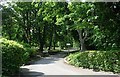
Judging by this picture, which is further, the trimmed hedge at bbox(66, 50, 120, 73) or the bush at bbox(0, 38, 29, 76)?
the trimmed hedge at bbox(66, 50, 120, 73)

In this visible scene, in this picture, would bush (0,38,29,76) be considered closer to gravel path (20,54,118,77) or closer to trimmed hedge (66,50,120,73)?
gravel path (20,54,118,77)

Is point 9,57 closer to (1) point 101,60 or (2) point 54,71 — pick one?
(2) point 54,71

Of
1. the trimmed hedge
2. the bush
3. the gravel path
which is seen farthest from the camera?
the trimmed hedge

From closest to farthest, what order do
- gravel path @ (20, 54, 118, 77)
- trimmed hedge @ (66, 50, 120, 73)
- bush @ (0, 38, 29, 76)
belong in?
bush @ (0, 38, 29, 76) → gravel path @ (20, 54, 118, 77) → trimmed hedge @ (66, 50, 120, 73)

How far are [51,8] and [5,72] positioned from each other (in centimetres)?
1417

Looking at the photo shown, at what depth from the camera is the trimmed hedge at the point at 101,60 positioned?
16812 millimetres

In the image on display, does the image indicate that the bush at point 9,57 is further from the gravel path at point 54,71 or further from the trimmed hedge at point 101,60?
the trimmed hedge at point 101,60

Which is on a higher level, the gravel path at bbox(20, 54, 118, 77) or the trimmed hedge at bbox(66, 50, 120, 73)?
the trimmed hedge at bbox(66, 50, 120, 73)

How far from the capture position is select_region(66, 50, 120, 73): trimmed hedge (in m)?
16.8

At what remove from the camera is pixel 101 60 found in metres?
17.9

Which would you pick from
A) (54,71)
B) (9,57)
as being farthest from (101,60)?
(9,57)

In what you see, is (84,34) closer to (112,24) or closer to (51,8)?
(51,8)

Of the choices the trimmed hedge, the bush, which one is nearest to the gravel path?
the trimmed hedge

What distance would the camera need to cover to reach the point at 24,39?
1702 inches
